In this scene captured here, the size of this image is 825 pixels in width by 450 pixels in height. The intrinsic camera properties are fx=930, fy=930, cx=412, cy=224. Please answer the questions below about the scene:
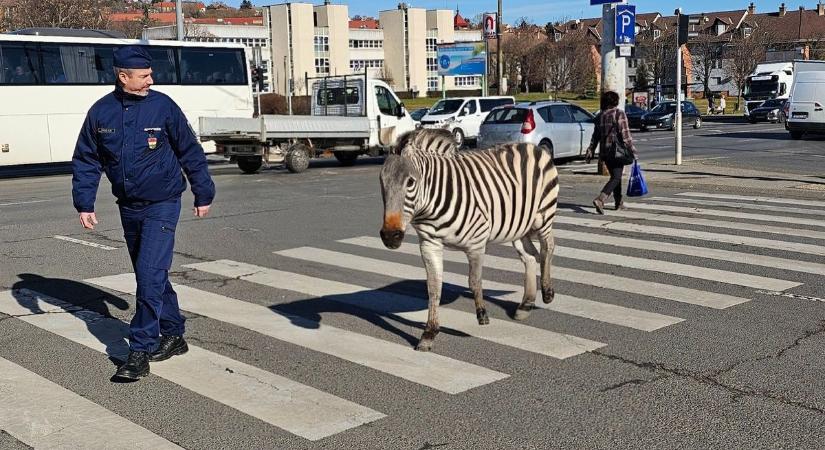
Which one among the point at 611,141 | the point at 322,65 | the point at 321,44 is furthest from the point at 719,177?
the point at 322,65

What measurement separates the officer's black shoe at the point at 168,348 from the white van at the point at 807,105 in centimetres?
3116

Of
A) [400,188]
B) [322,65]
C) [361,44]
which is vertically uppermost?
[361,44]

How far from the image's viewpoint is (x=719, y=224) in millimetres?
12164

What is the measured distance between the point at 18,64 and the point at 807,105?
2616 centimetres

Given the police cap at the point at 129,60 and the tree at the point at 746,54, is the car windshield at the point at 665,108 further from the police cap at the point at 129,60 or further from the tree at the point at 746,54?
the police cap at the point at 129,60

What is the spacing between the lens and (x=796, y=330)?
682cm

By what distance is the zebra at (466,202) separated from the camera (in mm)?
5855

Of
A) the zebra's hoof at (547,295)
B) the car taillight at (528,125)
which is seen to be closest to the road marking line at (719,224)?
the zebra's hoof at (547,295)

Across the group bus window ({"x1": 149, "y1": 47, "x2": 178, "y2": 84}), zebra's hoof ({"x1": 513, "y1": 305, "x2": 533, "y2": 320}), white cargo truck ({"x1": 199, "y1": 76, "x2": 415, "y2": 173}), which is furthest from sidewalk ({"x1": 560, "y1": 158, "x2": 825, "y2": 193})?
bus window ({"x1": 149, "y1": 47, "x2": 178, "y2": 84})

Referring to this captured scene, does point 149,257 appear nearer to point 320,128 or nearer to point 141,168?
point 141,168

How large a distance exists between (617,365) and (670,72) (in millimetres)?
84125

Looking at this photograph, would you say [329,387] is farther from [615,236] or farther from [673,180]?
[673,180]

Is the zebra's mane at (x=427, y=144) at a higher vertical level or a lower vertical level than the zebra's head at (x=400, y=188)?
higher

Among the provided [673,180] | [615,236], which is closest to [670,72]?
[673,180]
